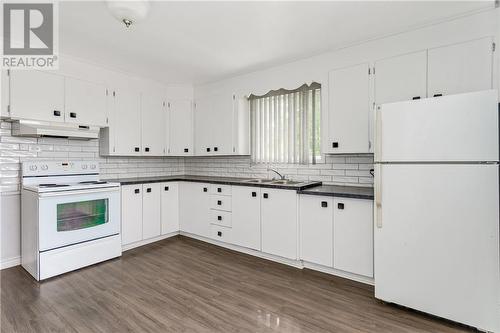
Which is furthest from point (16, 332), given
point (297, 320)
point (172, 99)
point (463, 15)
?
point (463, 15)

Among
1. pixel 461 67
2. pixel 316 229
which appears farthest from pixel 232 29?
pixel 316 229

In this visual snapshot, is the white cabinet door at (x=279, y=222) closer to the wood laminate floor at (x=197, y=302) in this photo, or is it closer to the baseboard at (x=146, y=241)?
the wood laminate floor at (x=197, y=302)

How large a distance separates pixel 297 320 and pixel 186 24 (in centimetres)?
274

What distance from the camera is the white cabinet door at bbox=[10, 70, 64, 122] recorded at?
285cm

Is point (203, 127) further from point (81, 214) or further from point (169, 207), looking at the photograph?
point (81, 214)

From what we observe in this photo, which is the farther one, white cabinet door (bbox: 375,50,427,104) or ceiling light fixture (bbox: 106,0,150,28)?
white cabinet door (bbox: 375,50,427,104)

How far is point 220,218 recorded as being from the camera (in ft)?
12.2

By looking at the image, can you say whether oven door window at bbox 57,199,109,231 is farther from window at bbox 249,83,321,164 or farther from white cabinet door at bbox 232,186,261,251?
window at bbox 249,83,321,164

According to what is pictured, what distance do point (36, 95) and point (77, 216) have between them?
4.80 feet

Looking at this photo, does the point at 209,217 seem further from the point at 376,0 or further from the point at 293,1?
the point at 376,0

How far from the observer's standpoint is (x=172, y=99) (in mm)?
4473

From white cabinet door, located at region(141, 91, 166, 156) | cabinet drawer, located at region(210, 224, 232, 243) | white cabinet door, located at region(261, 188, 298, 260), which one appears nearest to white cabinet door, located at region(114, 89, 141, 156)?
white cabinet door, located at region(141, 91, 166, 156)

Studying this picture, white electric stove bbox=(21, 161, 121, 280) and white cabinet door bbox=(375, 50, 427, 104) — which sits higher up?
white cabinet door bbox=(375, 50, 427, 104)

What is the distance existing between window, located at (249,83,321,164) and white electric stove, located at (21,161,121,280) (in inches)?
82.4
